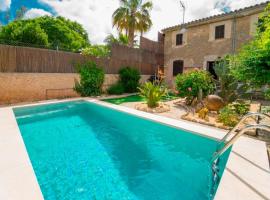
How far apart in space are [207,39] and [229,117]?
33.7 feet

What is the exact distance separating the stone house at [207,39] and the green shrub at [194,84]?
5685 millimetres

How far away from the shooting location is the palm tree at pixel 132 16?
57.2 ft

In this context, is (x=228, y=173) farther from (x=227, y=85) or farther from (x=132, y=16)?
(x=132, y=16)

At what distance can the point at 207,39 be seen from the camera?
550 inches

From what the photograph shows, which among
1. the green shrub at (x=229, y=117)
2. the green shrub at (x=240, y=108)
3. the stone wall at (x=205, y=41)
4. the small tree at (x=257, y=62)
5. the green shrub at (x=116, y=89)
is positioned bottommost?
the green shrub at (x=229, y=117)

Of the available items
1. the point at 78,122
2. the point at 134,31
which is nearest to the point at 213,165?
the point at 78,122

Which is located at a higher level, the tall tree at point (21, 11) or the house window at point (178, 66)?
the tall tree at point (21, 11)

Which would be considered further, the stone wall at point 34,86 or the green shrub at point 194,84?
the stone wall at point 34,86

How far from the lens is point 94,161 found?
3.75 meters

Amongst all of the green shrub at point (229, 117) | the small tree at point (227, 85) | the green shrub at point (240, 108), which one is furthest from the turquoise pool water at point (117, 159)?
the small tree at point (227, 85)

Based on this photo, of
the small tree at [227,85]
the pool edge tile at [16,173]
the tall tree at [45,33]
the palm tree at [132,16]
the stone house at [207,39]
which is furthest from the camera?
the tall tree at [45,33]

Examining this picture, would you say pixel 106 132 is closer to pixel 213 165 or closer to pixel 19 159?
pixel 19 159

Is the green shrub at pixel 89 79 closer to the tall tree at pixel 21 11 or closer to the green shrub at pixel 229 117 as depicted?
the green shrub at pixel 229 117

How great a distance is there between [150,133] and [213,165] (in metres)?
2.39
